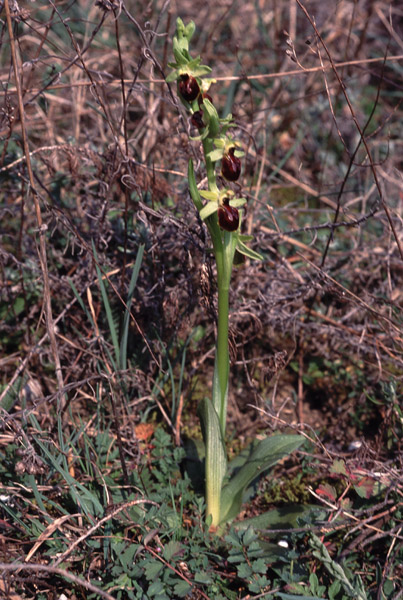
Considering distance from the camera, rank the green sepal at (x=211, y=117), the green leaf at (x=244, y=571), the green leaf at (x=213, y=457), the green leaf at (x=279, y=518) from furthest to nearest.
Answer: the green leaf at (x=279, y=518) → the green leaf at (x=213, y=457) → the green leaf at (x=244, y=571) → the green sepal at (x=211, y=117)

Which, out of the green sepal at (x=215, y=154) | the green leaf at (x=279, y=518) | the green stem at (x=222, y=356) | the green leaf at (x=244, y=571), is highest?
the green sepal at (x=215, y=154)

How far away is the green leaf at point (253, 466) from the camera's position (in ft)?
5.66

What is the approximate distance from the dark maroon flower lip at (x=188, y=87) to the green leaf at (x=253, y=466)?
1.00 metres

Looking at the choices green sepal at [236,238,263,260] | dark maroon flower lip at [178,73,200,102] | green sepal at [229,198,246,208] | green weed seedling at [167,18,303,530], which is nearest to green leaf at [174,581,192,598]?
green weed seedling at [167,18,303,530]


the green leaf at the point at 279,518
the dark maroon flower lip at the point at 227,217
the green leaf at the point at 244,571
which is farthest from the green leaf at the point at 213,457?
the dark maroon flower lip at the point at 227,217

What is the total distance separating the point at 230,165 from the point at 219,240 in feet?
0.64

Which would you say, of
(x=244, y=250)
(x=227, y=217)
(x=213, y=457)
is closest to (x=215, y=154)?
(x=227, y=217)

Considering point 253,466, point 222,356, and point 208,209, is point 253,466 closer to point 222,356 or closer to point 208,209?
point 222,356

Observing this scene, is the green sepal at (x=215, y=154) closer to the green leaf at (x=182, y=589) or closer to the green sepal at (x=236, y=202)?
the green sepal at (x=236, y=202)

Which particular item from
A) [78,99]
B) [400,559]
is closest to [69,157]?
[78,99]

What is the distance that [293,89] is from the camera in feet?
11.8

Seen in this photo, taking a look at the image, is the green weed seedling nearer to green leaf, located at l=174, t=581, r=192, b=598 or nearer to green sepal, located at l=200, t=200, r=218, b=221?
green sepal, located at l=200, t=200, r=218, b=221

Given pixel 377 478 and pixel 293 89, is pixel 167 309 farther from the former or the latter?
pixel 293 89

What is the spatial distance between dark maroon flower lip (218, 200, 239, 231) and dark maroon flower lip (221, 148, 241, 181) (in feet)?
0.28
